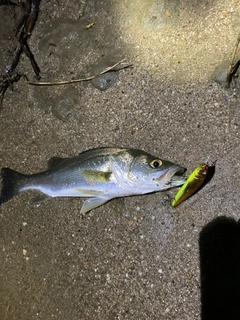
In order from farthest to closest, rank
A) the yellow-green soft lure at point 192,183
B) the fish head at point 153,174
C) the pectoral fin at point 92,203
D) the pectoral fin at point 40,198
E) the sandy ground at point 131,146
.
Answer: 1. the pectoral fin at point 40,198
2. the pectoral fin at point 92,203
3. the sandy ground at point 131,146
4. the fish head at point 153,174
5. the yellow-green soft lure at point 192,183

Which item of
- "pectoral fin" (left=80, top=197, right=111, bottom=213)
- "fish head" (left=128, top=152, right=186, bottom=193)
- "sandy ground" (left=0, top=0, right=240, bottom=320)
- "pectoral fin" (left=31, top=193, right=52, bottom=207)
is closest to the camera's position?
"fish head" (left=128, top=152, right=186, bottom=193)

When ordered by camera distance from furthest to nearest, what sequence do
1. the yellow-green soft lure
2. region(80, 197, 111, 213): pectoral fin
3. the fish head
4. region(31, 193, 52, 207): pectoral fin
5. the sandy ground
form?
region(31, 193, 52, 207): pectoral fin → region(80, 197, 111, 213): pectoral fin → the sandy ground → the fish head → the yellow-green soft lure

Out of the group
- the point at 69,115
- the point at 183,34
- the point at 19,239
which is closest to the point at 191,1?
the point at 183,34

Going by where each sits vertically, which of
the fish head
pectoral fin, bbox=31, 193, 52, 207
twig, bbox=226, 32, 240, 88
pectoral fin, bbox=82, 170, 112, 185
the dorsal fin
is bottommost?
pectoral fin, bbox=31, 193, 52, 207

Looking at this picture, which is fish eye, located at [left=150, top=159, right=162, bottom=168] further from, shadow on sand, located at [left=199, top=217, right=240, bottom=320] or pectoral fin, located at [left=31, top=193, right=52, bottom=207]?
pectoral fin, located at [left=31, top=193, right=52, bottom=207]

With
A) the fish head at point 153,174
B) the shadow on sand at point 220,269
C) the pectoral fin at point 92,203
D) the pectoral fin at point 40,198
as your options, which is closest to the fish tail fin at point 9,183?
the pectoral fin at point 40,198

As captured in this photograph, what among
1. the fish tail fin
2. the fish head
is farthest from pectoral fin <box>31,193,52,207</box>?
the fish head

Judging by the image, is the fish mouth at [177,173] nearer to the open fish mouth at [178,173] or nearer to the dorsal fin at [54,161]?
the open fish mouth at [178,173]

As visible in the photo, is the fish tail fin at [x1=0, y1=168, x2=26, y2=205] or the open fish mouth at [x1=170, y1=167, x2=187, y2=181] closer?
the open fish mouth at [x1=170, y1=167, x2=187, y2=181]
